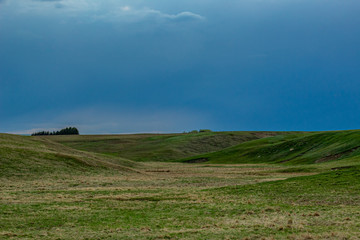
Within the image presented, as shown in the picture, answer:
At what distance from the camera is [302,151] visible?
3474 inches

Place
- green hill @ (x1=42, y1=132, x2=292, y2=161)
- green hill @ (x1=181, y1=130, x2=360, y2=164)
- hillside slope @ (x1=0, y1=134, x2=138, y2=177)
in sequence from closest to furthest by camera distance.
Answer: hillside slope @ (x1=0, y1=134, x2=138, y2=177)
green hill @ (x1=181, y1=130, x2=360, y2=164)
green hill @ (x1=42, y1=132, x2=292, y2=161)

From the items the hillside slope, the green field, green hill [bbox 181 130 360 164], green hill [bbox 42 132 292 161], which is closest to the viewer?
the green field

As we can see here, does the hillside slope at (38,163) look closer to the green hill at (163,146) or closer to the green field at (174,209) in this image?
the green field at (174,209)

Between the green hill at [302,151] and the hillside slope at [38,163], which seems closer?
the hillside slope at [38,163]

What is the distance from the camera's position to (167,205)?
87.1ft

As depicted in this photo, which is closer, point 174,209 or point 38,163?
point 174,209

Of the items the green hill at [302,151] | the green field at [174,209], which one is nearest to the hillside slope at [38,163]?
the green field at [174,209]

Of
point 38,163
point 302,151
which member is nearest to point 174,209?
point 38,163

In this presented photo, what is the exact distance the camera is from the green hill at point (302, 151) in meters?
73.7

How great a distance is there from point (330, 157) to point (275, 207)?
52511mm

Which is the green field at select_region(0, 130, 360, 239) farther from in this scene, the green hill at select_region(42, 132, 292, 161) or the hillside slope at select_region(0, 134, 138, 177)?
the green hill at select_region(42, 132, 292, 161)

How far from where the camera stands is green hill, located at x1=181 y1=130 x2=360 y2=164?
73688mm

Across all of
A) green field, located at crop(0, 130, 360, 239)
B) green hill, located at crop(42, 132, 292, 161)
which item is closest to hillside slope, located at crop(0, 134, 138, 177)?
green field, located at crop(0, 130, 360, 239)

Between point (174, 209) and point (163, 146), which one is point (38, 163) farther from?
point (163, 146)
